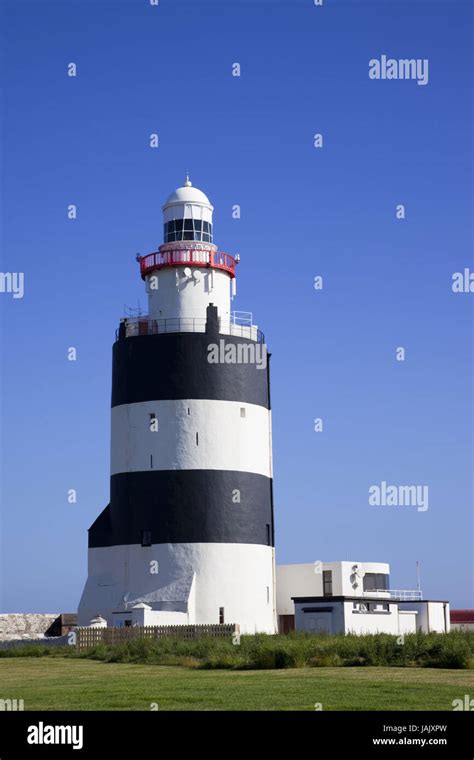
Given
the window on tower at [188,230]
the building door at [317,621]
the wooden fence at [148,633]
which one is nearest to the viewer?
the wooden fence at [148,633]

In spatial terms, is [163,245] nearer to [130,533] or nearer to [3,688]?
[130,533]

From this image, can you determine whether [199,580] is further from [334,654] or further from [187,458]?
[334,654]

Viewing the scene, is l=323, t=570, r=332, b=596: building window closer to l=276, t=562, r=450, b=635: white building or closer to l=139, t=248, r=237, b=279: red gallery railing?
l=276, t=562, r=450, b=635: white building

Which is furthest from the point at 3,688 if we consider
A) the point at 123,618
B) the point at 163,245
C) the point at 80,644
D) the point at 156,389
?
the point at 163,245

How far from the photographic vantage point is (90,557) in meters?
45.6

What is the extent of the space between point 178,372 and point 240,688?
2403cm

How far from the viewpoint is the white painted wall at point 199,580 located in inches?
1671

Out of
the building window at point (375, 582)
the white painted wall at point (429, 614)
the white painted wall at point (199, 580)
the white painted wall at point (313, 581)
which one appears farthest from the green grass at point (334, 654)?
the building window at point (375, 582)

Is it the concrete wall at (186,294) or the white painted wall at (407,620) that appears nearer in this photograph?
the concrete wall at (186,294)

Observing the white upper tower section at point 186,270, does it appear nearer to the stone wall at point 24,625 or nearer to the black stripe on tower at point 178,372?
the black stripe on tower at point 178,372

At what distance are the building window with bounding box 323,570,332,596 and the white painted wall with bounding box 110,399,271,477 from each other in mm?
6592

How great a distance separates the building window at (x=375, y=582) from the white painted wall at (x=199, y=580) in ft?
21.8

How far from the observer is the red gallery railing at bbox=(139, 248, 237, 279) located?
44781 millimetres

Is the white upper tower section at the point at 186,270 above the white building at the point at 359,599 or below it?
above
